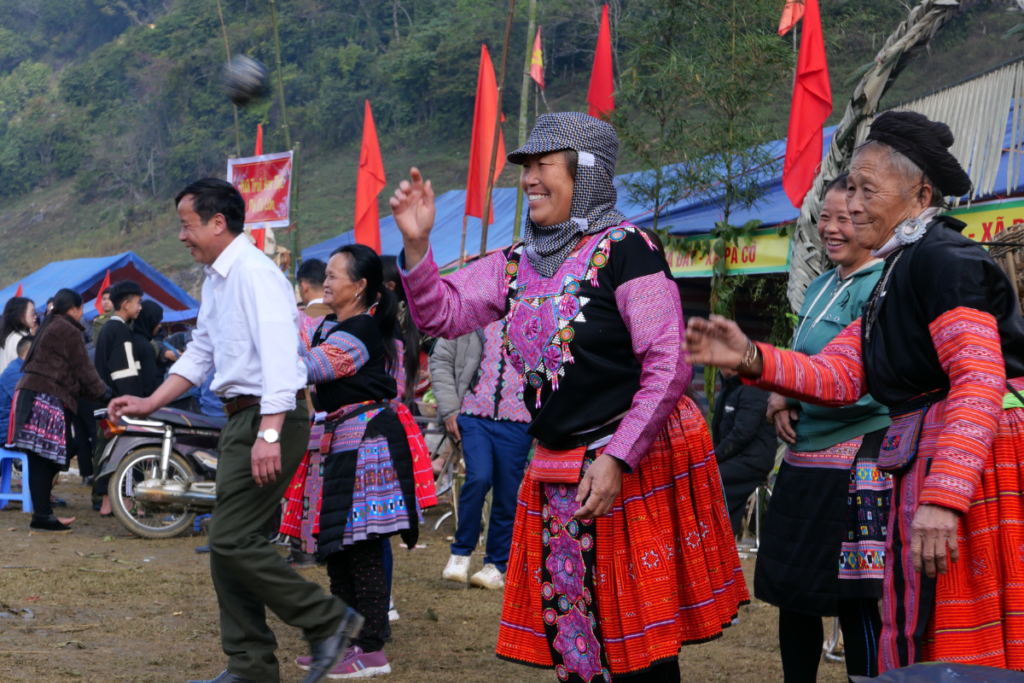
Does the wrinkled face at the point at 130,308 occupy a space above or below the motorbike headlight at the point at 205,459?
above

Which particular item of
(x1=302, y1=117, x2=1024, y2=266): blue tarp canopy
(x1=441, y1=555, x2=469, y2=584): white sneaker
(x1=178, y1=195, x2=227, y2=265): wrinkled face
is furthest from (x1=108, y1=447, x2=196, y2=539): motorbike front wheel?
(x1=178, y1=195, x2=227, y2=265): wrinkled face

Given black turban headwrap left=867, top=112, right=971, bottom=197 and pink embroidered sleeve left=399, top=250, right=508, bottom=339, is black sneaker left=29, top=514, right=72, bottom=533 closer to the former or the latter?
pink embroidered sleeve left=399, top=250, right=508, bottom=339

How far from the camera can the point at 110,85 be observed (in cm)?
5584

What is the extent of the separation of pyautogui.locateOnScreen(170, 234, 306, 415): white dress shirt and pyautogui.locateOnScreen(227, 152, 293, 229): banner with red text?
737 cm

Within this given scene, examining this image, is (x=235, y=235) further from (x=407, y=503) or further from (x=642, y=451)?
(x=642, y=451)

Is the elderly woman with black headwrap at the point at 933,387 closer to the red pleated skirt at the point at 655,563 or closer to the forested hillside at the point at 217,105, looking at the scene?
the red pleated skirt at the point at 655,563

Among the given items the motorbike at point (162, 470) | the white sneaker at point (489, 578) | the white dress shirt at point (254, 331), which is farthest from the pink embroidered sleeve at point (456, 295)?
the motorbike at point (162, 470)

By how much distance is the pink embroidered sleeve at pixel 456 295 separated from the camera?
291 centimetres

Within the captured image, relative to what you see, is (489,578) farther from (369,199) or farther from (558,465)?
(369,199)

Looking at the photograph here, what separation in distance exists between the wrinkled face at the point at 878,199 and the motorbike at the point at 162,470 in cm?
632

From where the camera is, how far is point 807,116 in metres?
7.26

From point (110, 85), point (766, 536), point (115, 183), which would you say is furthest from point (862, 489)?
point (110, 85)

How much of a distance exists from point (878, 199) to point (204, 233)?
2553 mm

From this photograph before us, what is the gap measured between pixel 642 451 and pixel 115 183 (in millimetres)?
54179
